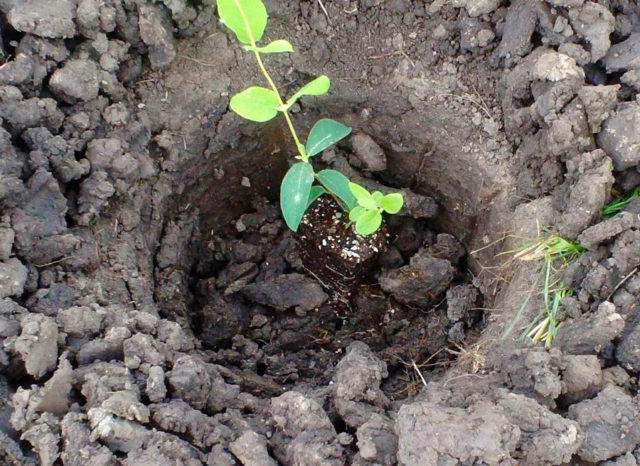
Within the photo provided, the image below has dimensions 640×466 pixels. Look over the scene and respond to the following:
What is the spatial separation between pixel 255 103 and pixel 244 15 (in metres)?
0.25

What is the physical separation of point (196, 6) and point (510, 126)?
1.14 m

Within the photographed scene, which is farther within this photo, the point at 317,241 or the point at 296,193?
the point at 317,241

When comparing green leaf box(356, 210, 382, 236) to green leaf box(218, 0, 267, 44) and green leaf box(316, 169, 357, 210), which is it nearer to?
green leaf box(316, 169, 357, 210)

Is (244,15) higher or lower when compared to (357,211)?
higher

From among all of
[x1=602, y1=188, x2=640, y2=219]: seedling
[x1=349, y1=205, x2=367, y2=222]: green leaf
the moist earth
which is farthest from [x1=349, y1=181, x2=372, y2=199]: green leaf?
[x1=602, y1=188, x2=640, y2=219]: seedling

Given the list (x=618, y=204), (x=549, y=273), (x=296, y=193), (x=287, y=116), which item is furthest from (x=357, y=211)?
(x=618, y=204)

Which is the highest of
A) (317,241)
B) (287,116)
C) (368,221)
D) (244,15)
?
(244,15)

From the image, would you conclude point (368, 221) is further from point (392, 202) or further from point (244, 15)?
point (244, 15)

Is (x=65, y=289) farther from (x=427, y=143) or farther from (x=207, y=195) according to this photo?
(x=427, y=143)

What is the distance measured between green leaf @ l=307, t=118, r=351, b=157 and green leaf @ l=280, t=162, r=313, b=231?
0.29 ft

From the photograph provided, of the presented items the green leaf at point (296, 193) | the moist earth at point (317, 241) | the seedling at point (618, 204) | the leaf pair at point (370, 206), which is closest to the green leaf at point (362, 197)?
the leaf pair at point (370, 206)

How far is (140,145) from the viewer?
2.18m

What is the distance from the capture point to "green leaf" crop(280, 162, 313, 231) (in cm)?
198

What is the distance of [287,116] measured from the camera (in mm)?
1969
